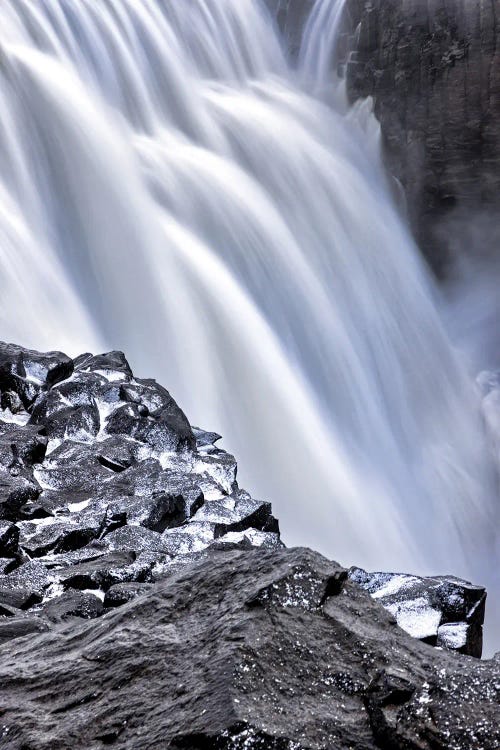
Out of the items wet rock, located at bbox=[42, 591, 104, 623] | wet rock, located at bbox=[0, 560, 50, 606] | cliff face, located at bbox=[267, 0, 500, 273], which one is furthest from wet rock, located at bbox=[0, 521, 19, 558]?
cliff face, located at bbox=[267, 0, 500, 273]

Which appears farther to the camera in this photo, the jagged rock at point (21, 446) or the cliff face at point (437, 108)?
the cliff face at point (437, 108)

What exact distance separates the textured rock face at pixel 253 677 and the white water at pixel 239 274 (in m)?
6.21

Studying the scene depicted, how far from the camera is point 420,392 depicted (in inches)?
553

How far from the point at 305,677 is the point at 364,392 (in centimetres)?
1098

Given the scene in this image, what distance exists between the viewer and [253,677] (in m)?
1.65

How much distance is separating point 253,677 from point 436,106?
718 inches

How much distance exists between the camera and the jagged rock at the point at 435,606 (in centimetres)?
353

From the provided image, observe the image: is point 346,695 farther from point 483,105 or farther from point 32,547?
point 483,105

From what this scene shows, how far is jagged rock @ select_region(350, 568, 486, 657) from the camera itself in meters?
3.53

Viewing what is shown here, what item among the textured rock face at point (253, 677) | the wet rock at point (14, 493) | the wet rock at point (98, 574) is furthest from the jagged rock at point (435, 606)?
the wet rock at point (14, 493)

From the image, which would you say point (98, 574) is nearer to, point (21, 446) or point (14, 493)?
point (14, 493)

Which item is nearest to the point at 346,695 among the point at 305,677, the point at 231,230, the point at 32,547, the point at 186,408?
the point at 305,677

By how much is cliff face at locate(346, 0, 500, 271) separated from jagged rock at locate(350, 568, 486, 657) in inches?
589

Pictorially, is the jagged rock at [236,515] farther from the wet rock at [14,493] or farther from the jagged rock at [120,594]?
the jagged rock at [120,594]
